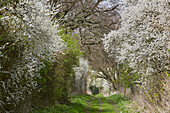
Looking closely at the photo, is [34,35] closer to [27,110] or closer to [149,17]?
[27,110]

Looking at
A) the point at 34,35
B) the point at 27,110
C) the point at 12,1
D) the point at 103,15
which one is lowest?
the point at 27,110

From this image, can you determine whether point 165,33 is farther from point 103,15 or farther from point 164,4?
point 103,15

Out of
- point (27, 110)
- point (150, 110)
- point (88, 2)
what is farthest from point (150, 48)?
point (88, 2)

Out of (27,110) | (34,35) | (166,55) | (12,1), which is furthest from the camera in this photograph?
(166,55)

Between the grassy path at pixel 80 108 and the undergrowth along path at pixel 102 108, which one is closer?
the grassy path at pixel 80 108

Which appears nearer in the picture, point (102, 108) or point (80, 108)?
point (80, 108)

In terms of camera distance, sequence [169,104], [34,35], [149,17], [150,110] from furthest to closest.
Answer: [149,17], [150,110], [169,104], [34,35]

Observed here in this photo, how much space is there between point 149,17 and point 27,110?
627 centimetres

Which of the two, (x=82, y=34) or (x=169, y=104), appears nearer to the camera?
(x=169, y=104)

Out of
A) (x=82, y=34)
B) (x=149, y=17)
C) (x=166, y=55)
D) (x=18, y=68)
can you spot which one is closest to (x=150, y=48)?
(x=166, y=55)

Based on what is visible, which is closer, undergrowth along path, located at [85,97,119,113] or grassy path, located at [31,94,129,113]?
grassy path, located at [31,94,129,113]

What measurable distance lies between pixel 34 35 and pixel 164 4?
609cm

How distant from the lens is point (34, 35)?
5086 mm

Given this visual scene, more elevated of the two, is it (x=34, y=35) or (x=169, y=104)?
(x=34, y=35)
